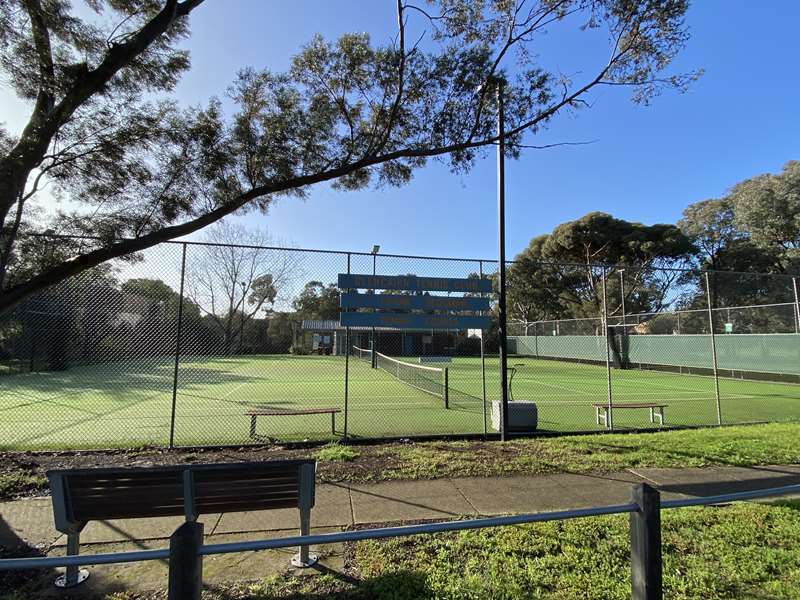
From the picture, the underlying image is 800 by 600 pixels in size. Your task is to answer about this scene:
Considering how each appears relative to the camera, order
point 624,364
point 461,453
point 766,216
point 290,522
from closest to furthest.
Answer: point 290,522, point 461,453, point 624,364, point 766,216

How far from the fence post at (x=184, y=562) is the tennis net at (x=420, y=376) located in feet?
35.8

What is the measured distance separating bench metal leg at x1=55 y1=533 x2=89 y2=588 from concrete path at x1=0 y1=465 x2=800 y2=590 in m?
0.11

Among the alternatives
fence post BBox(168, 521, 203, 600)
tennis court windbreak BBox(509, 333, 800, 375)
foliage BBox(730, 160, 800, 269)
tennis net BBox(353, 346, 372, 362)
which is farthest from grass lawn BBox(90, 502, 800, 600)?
foliage BBox(730, 160, 800, 269)

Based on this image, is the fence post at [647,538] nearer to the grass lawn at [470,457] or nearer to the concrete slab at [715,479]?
the concrete slab at [715,479]

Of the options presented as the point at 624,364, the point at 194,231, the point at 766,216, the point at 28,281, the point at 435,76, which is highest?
the point at 766,216

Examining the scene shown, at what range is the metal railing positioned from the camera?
1891 millimetres

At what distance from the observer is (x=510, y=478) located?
594 centimetres

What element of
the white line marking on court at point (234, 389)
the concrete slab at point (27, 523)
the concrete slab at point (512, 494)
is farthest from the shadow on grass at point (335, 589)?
the white line marking on court at point (234, 389)

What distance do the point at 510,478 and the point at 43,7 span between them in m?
8.71

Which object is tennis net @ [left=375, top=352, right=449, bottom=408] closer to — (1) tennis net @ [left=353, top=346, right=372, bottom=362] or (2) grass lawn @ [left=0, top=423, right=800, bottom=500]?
(2) grass lawn @ [left=0, top=423, right=800, bottom=500]

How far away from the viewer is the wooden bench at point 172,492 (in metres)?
3.40

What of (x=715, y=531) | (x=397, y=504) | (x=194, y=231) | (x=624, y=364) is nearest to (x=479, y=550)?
(x=397, y=504)

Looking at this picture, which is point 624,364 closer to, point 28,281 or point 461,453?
point 461,453

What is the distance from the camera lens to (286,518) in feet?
15.5
